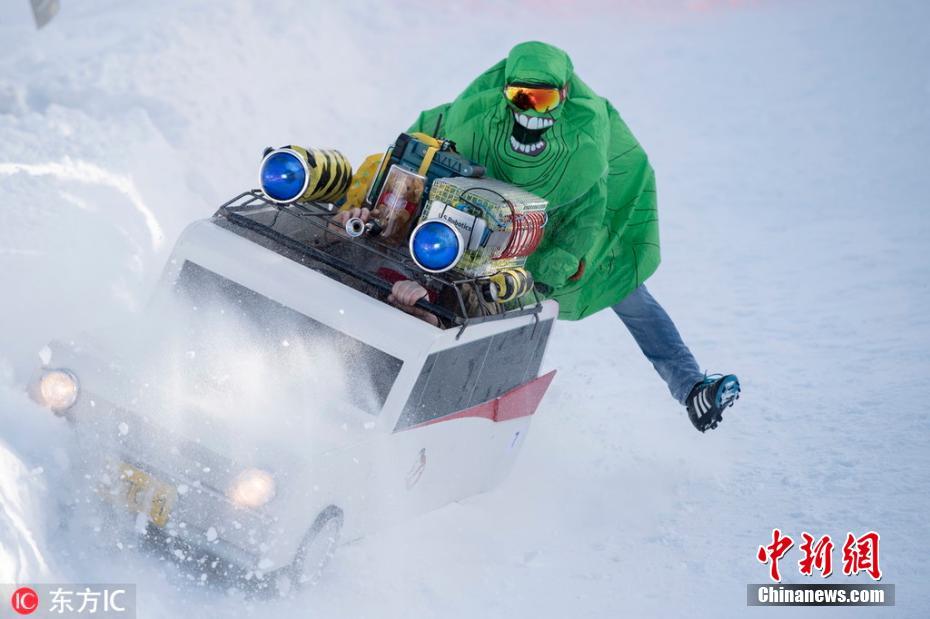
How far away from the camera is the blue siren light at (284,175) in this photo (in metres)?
6.29

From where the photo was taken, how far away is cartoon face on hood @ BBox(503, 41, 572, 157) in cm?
703

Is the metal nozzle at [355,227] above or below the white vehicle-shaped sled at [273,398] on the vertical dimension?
above

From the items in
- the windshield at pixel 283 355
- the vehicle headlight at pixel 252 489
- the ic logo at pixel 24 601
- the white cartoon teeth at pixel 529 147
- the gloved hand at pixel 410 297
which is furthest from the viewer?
the white cartoon teeth at pixel 529 147

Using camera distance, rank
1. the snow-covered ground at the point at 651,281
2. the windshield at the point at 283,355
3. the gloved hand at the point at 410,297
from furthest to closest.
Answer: the snow-covered ground at the point at 651,281 → the gloved hand at the point at 410,297 → the windshield at the point at 283,355

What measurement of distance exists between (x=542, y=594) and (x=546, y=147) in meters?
2.59

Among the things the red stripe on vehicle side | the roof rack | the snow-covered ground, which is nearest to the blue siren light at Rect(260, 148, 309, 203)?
the roof rack

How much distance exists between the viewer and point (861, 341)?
424 inches

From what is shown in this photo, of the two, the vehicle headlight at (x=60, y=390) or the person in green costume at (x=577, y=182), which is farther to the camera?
the person in green costume at (x=577, y=182)

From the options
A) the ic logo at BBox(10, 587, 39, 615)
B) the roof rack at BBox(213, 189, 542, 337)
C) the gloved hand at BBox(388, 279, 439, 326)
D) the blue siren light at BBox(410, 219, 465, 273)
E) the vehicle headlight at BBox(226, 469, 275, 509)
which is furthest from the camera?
the roof rack at BBox(213, 189, 542, 337)

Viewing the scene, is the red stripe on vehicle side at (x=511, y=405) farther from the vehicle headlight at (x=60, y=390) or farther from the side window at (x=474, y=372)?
the vehicle headlight at (x=60, y=390)

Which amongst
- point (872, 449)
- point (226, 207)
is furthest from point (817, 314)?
point (226, 207)

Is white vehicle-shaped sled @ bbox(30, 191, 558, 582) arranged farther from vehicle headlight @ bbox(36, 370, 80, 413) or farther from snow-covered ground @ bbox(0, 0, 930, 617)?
snow-covered ground @ bbox(0, 0, 930, 617)

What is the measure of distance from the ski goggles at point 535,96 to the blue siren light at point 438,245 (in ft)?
4.80

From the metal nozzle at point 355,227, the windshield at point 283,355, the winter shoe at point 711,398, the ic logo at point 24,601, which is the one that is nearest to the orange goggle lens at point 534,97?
the metal nozzle at point 355,227
